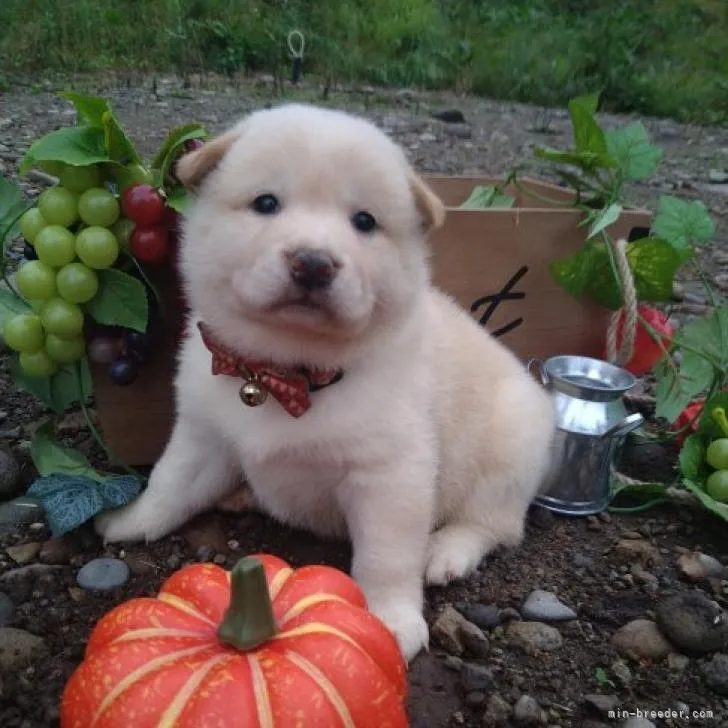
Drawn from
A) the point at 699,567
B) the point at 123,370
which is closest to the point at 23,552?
the point at 123,370

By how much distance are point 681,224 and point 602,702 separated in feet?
6.02

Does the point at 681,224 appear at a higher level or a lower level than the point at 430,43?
higher

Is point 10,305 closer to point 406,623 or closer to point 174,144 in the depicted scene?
point 174,144

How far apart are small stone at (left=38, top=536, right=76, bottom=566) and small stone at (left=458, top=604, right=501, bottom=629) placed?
1.08 meters

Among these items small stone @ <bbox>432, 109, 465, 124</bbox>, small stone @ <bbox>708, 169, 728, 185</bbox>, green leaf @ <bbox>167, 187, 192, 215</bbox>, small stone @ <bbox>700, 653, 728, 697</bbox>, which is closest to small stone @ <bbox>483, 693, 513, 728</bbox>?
small stone @ <bbox>700, 653, 728, 697</bbox>

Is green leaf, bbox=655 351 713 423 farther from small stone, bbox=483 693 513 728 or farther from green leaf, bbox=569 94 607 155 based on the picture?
small stone, bbox=483 693 513 728

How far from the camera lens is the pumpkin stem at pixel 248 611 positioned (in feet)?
4.36

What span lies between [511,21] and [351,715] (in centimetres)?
1196

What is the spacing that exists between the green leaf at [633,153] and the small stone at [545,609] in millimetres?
1610

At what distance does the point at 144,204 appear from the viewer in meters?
2.24

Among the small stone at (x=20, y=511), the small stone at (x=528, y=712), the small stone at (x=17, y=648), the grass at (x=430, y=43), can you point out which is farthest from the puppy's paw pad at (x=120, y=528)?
the grass at (x=430, y=43)

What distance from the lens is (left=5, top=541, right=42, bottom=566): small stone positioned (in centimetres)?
223

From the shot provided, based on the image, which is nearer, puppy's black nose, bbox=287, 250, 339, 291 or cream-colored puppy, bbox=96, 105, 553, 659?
puppy's black nose, bbox=287, 250, 339, 291

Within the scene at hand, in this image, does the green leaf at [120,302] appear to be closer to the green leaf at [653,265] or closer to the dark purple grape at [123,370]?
the dark purple grape at [123,370]
